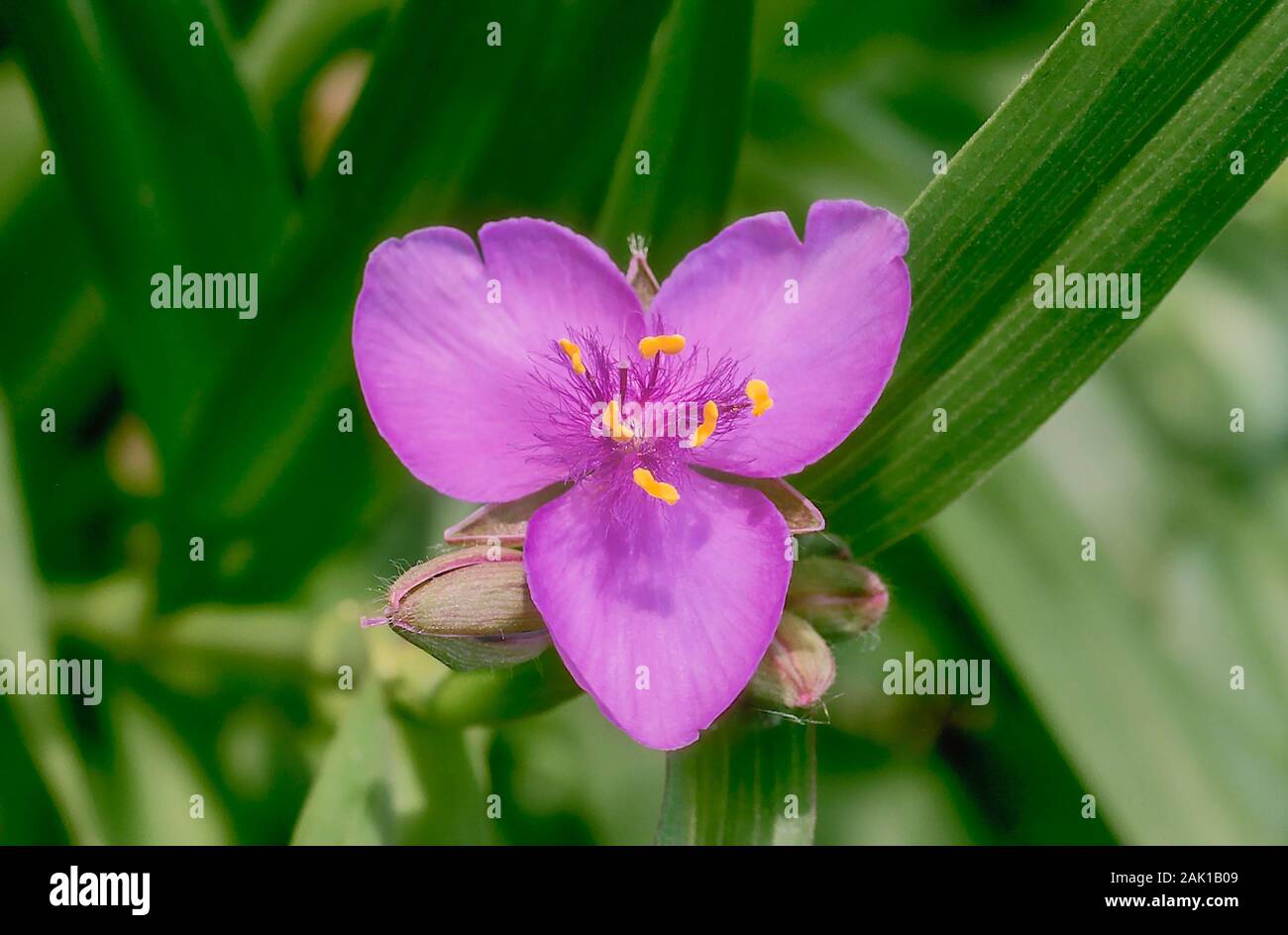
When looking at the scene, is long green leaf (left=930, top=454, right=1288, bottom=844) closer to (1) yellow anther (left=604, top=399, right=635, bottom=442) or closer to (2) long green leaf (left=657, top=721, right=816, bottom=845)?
(2) long green leaf (left=657, top=721, right=816, bottom=845)

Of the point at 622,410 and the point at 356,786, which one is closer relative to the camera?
the point at 622,410

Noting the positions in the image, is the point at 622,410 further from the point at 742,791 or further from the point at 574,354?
the point at 742,791

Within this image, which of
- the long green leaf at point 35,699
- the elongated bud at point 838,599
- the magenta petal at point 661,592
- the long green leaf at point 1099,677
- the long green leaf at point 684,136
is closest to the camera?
the magenta petal at point 661,592

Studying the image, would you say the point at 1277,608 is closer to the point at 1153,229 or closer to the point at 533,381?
the point at 1153,229

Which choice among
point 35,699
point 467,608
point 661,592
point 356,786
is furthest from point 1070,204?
point 35,699

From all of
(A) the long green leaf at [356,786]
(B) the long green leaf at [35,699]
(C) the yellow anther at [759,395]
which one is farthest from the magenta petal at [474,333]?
(B) the long green leaf at [35,699]

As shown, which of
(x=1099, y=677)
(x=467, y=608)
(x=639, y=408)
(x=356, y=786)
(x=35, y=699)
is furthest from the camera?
(x=1099, y=677)

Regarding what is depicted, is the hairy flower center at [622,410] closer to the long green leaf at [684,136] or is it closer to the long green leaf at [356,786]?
the long green leaf at [684,136]
